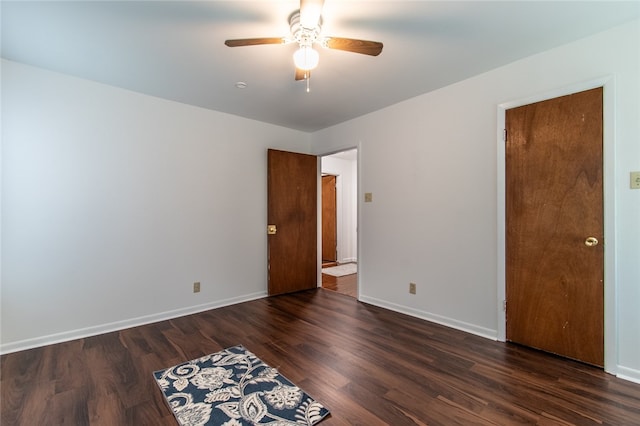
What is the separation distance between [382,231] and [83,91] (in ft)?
11.7

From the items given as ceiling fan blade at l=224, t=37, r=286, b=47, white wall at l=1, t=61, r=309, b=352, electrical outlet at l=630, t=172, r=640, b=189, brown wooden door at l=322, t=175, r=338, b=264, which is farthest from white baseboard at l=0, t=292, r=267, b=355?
electrical outlet at l=630, t=172, r=640, b=189

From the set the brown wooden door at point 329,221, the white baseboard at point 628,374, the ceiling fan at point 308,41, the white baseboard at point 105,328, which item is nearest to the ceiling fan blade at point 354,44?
the ceiling fan at point 308,41

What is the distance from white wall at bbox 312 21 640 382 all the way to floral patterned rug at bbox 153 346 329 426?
6.17 ft

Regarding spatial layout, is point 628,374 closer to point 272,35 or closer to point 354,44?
point 354,44

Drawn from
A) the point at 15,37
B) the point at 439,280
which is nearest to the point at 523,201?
the point at 439,280

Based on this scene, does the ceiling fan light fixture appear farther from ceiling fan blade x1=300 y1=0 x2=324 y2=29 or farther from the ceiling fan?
ceiling fan blade x1=300 y1=0 x2=324 y2=29

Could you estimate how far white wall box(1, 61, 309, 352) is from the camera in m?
2.47

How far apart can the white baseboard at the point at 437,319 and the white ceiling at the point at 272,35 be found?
8.12 feet

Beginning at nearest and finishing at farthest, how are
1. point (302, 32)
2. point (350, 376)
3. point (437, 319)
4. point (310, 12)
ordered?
point (310, 12)
point (302, 32)
point (350, 376)
point (437, 319)

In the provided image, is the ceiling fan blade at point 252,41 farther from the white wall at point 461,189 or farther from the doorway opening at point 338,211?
the doorway opening at point 338,211

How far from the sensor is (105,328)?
2.83m

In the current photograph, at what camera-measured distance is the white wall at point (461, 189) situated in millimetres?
1994

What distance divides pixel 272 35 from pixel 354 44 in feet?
2.30

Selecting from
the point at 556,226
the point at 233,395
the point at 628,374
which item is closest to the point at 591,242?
the point at 556,226
